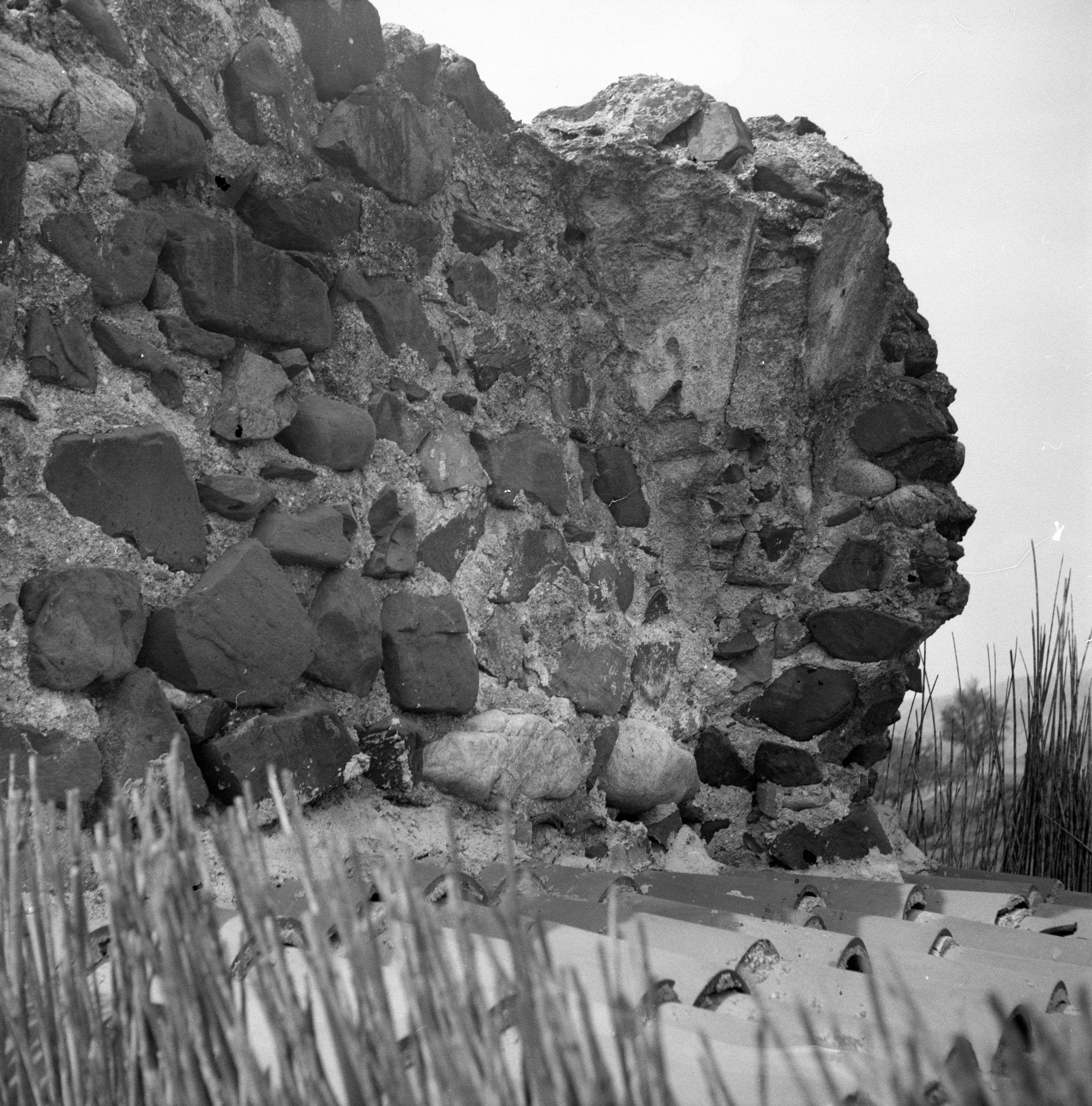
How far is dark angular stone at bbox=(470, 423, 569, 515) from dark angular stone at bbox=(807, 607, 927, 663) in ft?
2.45

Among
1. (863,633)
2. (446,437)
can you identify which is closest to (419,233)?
(446,437)

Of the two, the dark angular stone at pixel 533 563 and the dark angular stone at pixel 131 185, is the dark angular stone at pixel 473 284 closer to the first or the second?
the dark angular stone at pixel 533 563

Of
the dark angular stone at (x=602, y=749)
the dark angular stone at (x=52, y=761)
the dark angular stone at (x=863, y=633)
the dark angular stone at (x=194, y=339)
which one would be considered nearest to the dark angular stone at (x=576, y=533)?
the dark angular stone at (x=602, y=749)

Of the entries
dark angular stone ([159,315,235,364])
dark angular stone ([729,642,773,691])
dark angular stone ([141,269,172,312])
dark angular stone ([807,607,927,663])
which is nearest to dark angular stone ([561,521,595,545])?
dark angular stone ([729,642,773,691])

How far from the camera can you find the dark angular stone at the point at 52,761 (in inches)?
52.8

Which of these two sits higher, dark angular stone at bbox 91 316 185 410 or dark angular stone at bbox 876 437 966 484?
dark angular stone at bbox 876 437 966 484

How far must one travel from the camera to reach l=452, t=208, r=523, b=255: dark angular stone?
2223mm

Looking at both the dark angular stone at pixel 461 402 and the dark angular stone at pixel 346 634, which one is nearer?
the dark angular stone at pixel 346 634

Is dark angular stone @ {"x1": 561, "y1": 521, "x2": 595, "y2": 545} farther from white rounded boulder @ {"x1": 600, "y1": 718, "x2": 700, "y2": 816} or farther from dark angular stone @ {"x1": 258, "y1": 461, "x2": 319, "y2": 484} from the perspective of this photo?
dark angular stone @ {"x1": 258, "y1": 461, "x2": 319, "y2": 484}

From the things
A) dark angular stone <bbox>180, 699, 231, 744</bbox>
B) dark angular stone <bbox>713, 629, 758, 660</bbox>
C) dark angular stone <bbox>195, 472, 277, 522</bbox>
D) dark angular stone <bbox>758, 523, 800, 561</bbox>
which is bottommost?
dark angular stone <bbox>180, 699, 231, 744</bbox>

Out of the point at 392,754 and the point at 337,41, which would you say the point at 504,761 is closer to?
the point at 392,754

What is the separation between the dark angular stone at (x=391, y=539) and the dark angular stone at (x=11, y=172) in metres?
0.71

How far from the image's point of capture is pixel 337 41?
198cm

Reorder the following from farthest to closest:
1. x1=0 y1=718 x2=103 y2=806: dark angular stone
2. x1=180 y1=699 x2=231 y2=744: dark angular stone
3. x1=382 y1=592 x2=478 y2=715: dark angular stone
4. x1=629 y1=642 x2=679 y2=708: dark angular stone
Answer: x1=629 y1=642 x2=679 y2=708: dark angular stone
x1=382 y1=592 x2=478 y2=715: dark angular stone
x1=180 y1=699 x2=231 y2=744: dark angular stone
x1=0 y1=718 x2=103 y2=806: dark angular stone
